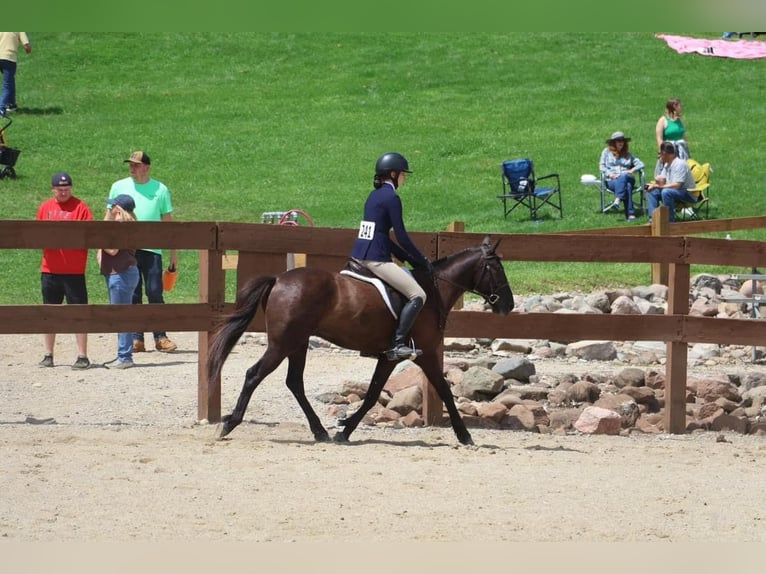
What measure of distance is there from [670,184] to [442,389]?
11.6 m

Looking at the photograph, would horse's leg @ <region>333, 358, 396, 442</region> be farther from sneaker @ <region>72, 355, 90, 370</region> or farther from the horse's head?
sneaker @ <region>72, 355, 90, 370</region>

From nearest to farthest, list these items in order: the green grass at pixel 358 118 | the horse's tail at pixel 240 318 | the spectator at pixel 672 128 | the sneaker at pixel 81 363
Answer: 1. the horse's tail at pixel 240 318
2. the sneaker at pixel 81 363
3. the spectator at pixel 672 128
4. the green grass at pixel 358 118

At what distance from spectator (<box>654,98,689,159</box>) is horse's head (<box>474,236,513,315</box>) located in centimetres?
1226

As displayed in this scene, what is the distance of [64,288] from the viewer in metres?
12.6

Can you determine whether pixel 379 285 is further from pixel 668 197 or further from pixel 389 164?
pixel 668 197

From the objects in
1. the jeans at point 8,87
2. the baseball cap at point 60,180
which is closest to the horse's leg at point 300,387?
the baseball cap at point 60,180

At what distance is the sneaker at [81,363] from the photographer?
1274 cm

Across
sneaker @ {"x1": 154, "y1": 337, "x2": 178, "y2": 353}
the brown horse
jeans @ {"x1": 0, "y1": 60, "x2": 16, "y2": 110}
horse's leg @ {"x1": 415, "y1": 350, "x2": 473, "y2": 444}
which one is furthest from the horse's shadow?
horse's leg @ {"x1": 415, "y1": 350, "x2": 473, "y2": 444}

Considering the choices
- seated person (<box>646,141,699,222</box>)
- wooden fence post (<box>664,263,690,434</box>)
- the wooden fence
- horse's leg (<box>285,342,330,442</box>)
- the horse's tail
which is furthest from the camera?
seated person (<box>646,141,699,222</box>)

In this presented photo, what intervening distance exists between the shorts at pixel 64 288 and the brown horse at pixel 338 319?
3527mm

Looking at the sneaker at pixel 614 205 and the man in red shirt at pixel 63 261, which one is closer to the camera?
the man in red shirt at pixel 63 261

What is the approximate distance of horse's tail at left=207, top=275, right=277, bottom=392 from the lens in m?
9.04

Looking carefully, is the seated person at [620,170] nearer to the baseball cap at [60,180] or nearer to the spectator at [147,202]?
the spectator at [147,202]

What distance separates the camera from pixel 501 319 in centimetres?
1038
